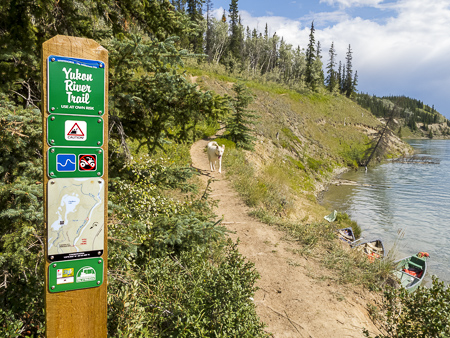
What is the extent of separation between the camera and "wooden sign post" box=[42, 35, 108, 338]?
6.18 feet

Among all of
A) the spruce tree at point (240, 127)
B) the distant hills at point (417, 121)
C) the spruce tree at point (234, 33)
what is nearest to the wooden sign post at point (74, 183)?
the spruce tree at point (240, 127)

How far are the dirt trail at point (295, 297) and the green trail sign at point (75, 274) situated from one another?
315 cm

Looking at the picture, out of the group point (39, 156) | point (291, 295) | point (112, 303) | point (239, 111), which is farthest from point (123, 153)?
point (239, 111)

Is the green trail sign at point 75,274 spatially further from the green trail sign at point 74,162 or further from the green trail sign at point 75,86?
the green trail sign at point 75,86

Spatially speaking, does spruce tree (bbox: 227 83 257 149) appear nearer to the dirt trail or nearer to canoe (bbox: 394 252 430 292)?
canoe (bbox: 394 252 430 292)

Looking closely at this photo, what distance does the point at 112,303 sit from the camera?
3047 mm

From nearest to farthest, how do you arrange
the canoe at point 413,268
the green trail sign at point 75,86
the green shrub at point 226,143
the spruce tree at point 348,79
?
the green trail sign at point 75,86
the canoe at point 413,268
the green shrub at point 226,143
the spruce tree at point 348,79

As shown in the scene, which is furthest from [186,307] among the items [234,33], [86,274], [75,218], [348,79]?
[348,79]

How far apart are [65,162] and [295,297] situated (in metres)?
4.59

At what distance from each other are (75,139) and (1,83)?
2.17 meters

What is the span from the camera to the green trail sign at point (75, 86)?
6.14ft

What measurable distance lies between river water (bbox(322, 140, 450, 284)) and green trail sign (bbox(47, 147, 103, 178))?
293 inches

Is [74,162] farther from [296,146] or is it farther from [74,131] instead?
[296,146]

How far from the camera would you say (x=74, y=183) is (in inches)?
77.0
